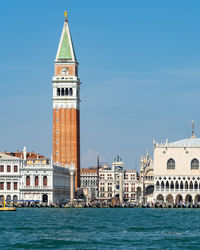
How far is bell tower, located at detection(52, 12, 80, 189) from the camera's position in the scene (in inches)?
6565

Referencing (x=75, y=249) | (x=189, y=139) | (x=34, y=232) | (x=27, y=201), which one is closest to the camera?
(x=75, y=249)

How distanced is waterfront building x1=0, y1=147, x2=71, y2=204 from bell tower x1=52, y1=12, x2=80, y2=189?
15.0 m

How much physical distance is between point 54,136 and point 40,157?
537cm

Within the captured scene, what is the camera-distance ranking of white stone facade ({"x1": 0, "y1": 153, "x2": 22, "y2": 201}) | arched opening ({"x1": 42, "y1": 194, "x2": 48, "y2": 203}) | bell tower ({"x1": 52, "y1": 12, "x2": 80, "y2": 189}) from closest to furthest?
arched opening ({"x1": 42, "y1": 194, "x2": 48, "y2": 203}) → white stone facade ({"x1": 0, "y1": 153, "x2": 22, "y2": 201}) → bell tower ({"x1": 52, "y1": 12, "x2": 80, "y2": 189})

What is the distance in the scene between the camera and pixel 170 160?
155 m

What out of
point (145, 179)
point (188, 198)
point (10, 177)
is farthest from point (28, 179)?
point (145, 179)

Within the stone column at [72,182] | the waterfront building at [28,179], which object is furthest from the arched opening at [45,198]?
the stone column at [72,182]

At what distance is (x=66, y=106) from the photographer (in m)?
168

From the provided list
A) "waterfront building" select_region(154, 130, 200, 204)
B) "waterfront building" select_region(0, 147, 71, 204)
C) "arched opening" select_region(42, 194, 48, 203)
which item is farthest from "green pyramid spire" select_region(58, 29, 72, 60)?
"arched opening" select_region(42, 194, 48, 203)

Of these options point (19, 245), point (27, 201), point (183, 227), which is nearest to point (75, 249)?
point (19, 245)

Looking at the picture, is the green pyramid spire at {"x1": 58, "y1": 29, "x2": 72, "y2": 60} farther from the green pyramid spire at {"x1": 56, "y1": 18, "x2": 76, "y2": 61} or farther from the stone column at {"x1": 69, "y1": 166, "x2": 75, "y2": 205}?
the stone column at {"x1": 69, "y1": 166, "x2": 75, "y2": 205}

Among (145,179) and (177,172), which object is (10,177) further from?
(145,179)

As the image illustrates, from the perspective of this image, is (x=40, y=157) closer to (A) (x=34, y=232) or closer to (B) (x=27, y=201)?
(B) (x=27, y=201)

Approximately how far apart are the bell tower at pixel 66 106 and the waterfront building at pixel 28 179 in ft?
49.2
